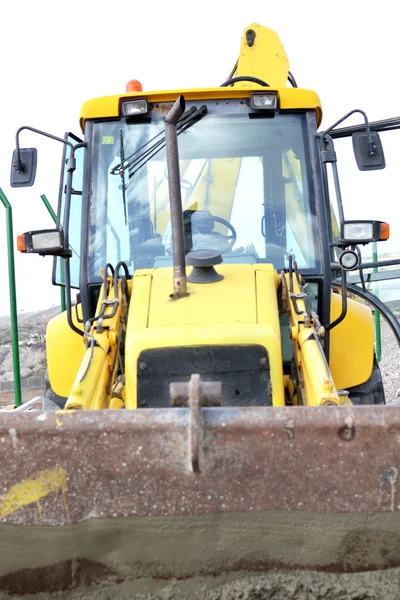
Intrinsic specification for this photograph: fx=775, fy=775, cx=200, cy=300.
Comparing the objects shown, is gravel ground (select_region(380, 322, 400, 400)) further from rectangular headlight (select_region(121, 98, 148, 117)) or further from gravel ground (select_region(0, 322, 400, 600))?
gravel ground (select_region(0, 322, 400, 600))

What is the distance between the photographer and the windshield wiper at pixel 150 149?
4.51 m

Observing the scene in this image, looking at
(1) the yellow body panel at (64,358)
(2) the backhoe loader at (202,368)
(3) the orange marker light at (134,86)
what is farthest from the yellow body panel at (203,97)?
(1) the yellow body panel at (64,358)

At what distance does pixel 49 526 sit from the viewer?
2.70m

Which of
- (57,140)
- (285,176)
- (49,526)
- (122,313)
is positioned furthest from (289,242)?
(49,526)

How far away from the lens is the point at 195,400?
2.58 m

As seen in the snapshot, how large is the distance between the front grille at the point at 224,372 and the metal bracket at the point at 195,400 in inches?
33.8

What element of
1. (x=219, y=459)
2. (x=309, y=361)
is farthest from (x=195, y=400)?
(x=309, y=361)

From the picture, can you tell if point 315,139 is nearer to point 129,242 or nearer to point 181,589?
point 129,242

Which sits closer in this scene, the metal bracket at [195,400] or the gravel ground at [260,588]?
the metal bracket at [195,400]

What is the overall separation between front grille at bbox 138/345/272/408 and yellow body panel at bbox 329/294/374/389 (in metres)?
1.16

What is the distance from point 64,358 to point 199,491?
218cm

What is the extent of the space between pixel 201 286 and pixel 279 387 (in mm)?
728

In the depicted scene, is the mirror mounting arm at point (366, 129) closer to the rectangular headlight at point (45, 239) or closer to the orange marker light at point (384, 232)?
the orange marker light at point (384, 232)

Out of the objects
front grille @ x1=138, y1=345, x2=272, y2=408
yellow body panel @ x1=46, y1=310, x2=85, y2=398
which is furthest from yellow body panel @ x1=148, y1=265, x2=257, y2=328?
yellow body panel @ x1=46, y1=310, x2=85, y2=398
